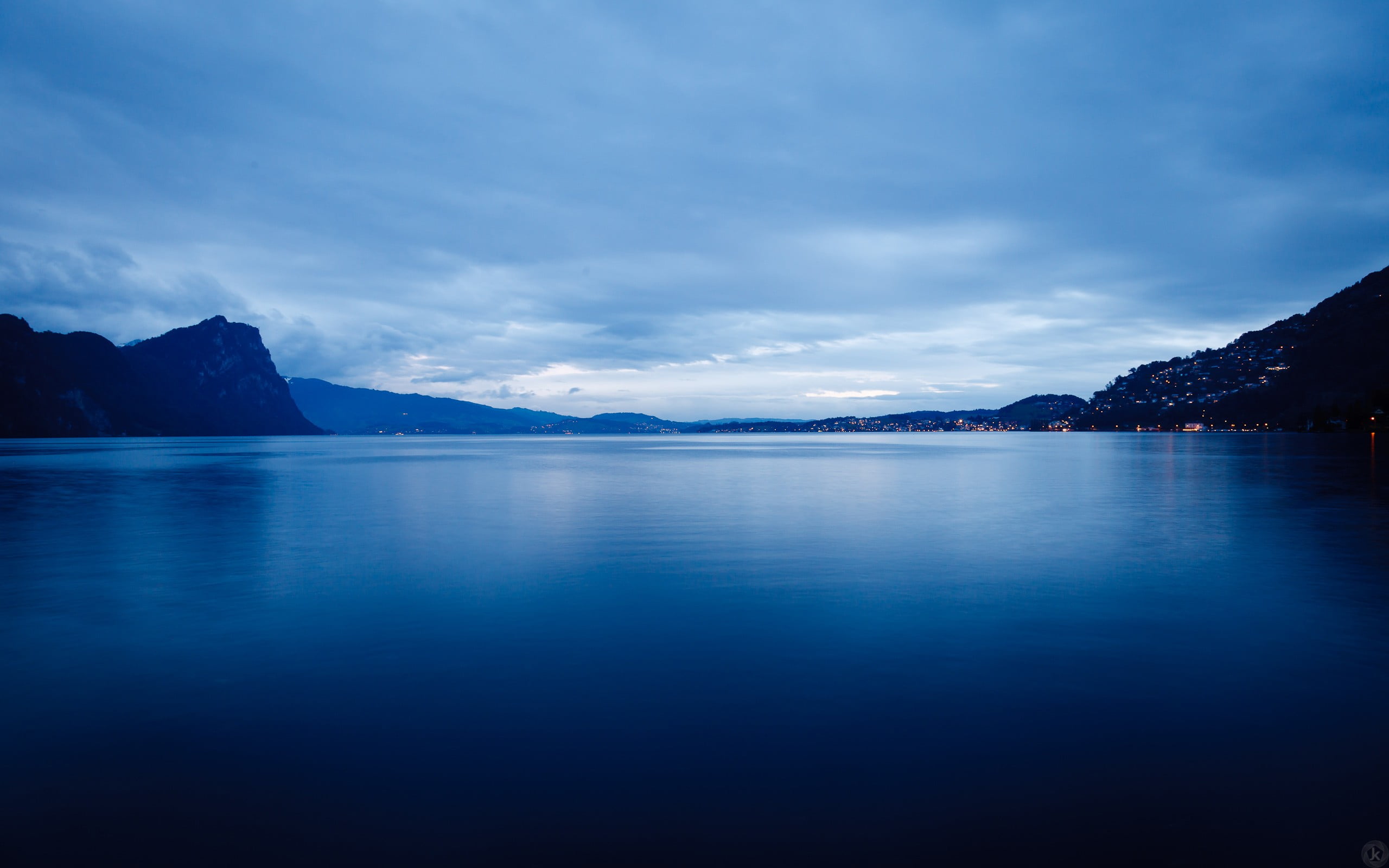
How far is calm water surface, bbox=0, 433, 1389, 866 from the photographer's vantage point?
5410 millimetres

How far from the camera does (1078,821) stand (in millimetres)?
5484

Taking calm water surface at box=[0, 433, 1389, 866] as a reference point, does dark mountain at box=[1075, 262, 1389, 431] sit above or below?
above

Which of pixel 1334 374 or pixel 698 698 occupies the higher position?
pixel 1334 374

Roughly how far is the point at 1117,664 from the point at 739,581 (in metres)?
7.04

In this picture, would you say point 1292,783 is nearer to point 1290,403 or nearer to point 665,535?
point 665,535

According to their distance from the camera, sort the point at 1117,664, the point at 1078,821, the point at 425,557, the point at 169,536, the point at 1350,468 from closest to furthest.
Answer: the point at 1078,821 < the point at 1117,664 < the point at 425,557 < the point at 169,536 < the point at 1350,468

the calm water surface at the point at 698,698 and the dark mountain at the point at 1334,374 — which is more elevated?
the dark mountain at the point at 1334,374

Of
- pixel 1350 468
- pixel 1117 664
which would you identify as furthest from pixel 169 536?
pixel 1350 468

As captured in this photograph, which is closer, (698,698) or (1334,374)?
(698,698)

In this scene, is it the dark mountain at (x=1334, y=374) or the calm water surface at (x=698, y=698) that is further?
the dark mountain at (x=1334, y=374)

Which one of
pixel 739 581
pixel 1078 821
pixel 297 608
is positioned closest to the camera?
pixel 1078 821

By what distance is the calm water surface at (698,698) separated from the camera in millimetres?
5410

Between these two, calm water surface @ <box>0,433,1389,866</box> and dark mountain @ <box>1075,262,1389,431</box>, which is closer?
calm water surface @ <box>0,433,1389,866</box>

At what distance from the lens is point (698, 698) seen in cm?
809
